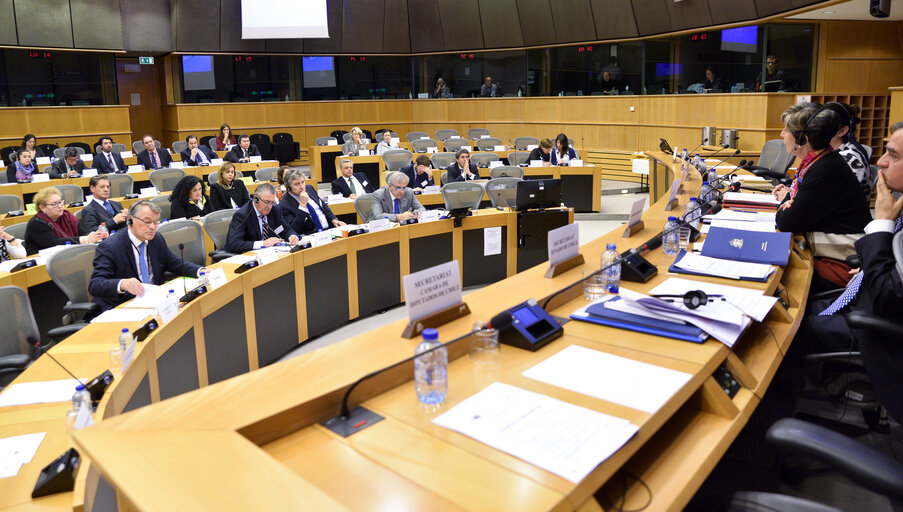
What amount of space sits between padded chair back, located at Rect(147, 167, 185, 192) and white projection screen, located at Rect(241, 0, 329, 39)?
6.54 metres

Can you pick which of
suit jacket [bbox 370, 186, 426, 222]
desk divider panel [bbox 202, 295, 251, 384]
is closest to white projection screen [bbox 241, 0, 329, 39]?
suit jacket [bbox 370, 186, 426, 222]

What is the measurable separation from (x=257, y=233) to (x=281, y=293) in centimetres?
103

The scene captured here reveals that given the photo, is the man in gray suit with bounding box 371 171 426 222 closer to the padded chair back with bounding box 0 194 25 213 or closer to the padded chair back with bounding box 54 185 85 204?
the padded chair back with bounding box 54 185 85 204

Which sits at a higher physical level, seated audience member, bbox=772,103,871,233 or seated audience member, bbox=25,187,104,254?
seated audience member, bbox=772,103,871,233

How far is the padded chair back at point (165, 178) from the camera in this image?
8.57 meters

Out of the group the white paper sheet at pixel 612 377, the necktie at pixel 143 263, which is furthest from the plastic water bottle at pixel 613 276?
the necktie at pixel 143 263

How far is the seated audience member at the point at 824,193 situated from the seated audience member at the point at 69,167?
8.85 m

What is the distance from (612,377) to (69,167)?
995 centimetres

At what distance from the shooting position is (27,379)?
2490 millimetres

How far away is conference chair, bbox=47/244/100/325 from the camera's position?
3.94 metres

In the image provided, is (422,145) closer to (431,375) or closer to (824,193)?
(824,193)

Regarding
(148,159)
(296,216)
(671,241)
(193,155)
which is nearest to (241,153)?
(193,155)

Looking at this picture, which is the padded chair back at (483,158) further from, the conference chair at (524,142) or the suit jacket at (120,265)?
the suit jacket at (120,265)

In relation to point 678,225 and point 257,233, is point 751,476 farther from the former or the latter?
point 257,233
